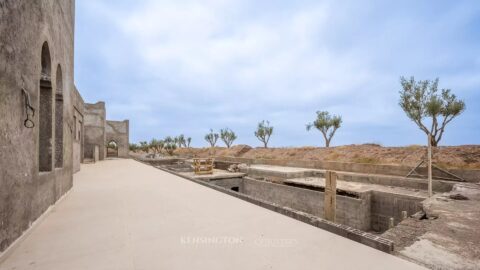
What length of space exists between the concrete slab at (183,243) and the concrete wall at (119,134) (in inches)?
1242

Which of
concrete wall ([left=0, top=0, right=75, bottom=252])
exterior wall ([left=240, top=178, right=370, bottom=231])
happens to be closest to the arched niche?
concrete wall ([left=0, top=0, right=75, bottom=252])

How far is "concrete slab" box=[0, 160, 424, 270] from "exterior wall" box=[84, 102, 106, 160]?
22979 mm

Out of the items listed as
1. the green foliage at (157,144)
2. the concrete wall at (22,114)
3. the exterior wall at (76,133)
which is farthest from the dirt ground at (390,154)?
the green foliage at (157,144)

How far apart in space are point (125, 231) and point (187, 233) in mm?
992

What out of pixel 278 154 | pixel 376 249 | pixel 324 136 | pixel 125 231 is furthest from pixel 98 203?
pixel 324 136

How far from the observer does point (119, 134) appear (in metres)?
33.3

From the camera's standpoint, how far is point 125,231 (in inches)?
137

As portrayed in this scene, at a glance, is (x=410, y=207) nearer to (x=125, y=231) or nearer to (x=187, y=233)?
(x=187, y=233)

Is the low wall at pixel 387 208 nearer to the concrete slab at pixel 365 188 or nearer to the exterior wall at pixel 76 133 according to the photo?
the concrete slab at pixel 365 188

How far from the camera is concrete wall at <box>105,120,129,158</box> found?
32.6 metres

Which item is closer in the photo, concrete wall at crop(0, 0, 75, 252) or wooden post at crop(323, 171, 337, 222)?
concrete wall at crop(0, 0, 75, 252)

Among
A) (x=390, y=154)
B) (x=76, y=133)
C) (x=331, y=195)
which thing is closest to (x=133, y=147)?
(x=76, y=133)

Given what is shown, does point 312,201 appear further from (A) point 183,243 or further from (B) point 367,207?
(A) point 183,243

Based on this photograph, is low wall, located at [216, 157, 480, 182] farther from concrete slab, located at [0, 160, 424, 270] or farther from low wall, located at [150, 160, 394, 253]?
concrete slab, located at [0, 160, 424, 270]
